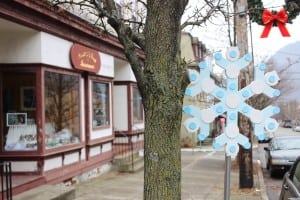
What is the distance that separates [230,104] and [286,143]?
43.1 ft

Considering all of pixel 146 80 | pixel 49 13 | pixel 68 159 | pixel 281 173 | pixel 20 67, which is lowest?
pixel 281 173

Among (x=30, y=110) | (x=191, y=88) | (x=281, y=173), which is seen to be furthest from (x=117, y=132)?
(x=191, y=88)

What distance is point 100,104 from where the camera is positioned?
15.8 meters

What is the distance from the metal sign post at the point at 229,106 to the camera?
5867mm

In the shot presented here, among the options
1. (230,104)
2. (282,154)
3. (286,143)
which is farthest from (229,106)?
(286,143)

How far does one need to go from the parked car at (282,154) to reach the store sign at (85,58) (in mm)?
6735

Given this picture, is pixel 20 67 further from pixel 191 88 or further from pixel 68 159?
pixel 191 88

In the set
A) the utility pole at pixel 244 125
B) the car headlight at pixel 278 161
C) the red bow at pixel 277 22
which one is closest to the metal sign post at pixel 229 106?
the red bow at pixel 277 22

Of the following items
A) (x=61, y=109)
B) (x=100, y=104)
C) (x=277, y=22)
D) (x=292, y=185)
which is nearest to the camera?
(x=292, y=185)

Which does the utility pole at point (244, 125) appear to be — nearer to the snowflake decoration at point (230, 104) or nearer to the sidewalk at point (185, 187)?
the sidewalk at point (185, 187)

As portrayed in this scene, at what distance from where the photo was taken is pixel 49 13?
1130cm

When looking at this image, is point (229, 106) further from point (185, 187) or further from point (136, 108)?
point (136, 108)

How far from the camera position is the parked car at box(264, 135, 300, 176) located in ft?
54.6

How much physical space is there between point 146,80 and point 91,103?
1020 cm
